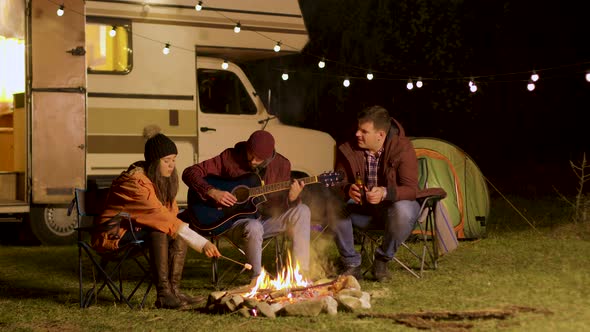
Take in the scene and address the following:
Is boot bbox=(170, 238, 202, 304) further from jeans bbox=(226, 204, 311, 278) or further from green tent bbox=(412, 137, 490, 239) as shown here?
green tent bbox=(412, 137, 490, 239)

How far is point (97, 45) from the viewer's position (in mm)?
9789

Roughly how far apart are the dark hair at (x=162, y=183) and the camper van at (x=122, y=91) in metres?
3.60

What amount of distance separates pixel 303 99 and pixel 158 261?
15.4 m

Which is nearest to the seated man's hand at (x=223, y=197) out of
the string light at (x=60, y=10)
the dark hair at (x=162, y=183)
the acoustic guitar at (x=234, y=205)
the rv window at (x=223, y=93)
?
the acoustic guitar at (x=234, y=205)

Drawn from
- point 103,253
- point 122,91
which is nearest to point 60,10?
point 122,91

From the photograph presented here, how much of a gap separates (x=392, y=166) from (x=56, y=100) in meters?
3.93

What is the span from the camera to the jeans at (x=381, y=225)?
6.59m

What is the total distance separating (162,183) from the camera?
5.87 meters

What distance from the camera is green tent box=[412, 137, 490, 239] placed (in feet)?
30.5

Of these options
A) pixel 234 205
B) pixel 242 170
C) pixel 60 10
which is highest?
pixel 60 10

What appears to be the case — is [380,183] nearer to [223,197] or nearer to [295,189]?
[295,189]

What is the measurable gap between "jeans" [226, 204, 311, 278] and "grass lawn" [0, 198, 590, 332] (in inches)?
19.8

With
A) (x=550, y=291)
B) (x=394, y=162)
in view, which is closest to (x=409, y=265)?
(x=394, y=162)

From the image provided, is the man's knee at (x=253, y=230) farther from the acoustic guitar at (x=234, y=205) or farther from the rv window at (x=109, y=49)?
the rv window at (x=109, y=49)
